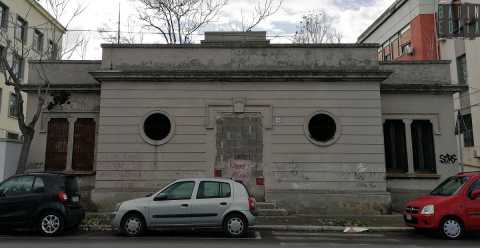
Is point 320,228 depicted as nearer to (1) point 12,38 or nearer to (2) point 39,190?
(2) point 39,190

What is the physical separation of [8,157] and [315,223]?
11.7 m

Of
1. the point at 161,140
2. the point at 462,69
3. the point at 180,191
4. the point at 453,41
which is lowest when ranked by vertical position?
the point at 180,191

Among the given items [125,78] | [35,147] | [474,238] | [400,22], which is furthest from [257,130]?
[400,22]

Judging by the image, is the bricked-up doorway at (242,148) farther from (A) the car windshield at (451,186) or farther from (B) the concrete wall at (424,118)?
(A) the car windshield at (451,186)

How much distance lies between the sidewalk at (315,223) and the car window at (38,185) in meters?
1.80

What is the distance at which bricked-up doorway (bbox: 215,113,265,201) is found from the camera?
14117 millimetres

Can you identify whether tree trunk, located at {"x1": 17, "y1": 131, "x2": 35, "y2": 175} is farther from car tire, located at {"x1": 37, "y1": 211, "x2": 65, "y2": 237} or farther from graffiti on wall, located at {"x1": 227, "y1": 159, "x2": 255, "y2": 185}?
graffiti on wall, located at {"x1": 227, "y1": 159, "x2": 255, "y2": 185}

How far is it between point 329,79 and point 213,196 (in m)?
7.13

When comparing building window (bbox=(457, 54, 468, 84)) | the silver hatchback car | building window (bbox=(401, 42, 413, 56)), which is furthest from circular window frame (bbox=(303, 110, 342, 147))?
building window (bbox=(401, 42, 413, 56))

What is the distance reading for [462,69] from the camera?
84.3 ft

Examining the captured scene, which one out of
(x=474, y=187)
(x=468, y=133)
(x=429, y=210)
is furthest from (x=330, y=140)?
(x=468, y=133)

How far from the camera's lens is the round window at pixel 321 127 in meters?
14.4

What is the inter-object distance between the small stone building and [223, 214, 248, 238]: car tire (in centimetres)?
430

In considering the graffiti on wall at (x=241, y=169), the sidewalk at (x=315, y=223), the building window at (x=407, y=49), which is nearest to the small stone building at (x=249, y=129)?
the graffiti on wall at (x=241, y=169)
